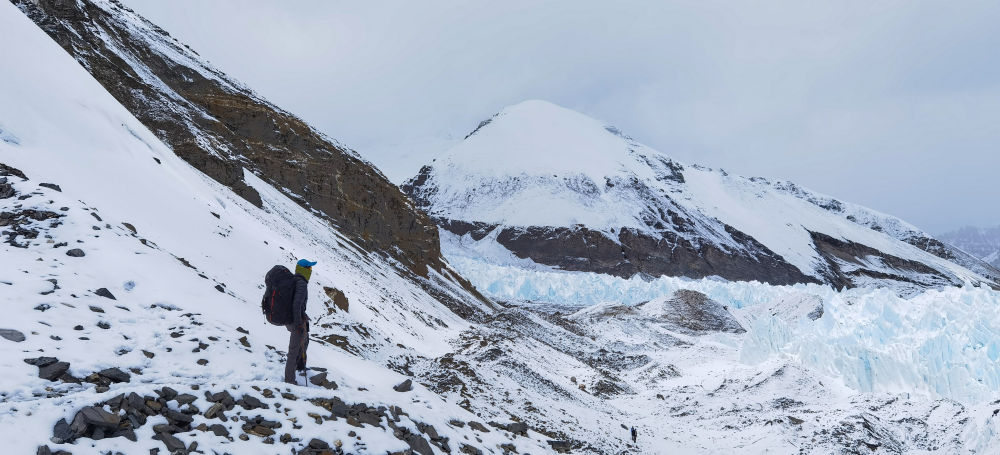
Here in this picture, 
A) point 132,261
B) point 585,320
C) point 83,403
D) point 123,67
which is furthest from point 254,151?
point 83,403

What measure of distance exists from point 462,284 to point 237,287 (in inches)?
2270

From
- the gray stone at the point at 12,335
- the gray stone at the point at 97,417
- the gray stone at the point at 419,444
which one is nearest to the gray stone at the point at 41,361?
the gray stone at the point at 12,335

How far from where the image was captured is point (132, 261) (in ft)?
37.1

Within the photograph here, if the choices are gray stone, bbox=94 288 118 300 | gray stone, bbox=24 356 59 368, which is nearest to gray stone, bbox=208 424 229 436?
gray stone, bbox=24 356 59 368

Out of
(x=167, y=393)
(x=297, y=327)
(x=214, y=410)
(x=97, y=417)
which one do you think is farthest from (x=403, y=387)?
(x=97, y=417)

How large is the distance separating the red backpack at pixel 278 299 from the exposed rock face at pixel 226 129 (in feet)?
98.9

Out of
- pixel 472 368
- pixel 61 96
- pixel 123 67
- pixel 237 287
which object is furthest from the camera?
pixel 123 67

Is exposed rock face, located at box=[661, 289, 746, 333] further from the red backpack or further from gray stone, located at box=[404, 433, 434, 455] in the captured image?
the red backpack

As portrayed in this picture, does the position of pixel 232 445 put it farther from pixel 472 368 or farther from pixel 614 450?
pixel 472 368

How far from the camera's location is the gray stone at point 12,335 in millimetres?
7473

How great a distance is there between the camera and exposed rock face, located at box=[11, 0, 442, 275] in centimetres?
4175

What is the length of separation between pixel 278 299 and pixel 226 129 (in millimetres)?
50842

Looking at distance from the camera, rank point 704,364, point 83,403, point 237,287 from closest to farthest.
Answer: point 83,403
point 237,287
point 704,364

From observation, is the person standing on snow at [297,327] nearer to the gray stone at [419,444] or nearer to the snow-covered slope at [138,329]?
the snow-covered slope at [138,329]
